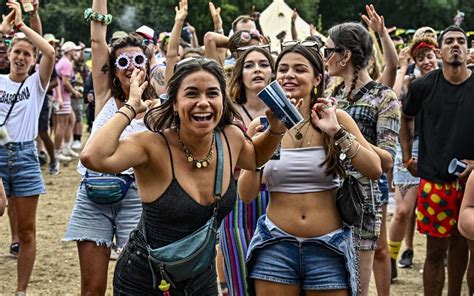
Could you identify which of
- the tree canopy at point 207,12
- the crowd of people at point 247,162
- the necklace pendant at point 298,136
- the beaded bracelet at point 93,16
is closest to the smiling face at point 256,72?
the crowd of people at point 247,162

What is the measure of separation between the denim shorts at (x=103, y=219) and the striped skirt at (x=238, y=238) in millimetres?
614

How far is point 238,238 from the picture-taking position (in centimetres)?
519

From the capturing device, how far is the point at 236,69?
18.8 ft

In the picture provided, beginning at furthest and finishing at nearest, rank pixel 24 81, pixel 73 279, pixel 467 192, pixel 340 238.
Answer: pixel 73 279
pixel 24 81
pixel 340 238
pixel 467 192

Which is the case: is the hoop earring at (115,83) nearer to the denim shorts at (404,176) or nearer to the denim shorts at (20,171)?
the denim shorts at (20,171)

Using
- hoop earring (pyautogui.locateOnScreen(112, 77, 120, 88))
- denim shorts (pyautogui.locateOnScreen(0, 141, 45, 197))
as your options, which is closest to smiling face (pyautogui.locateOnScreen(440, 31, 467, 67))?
hoop earring (pyautogui.locateOnScreen(112, 77, 120, 88))

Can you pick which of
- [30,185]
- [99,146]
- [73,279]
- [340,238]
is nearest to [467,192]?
[340,238]

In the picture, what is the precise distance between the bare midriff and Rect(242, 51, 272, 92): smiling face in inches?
60.1

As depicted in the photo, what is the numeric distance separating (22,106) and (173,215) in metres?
3.77

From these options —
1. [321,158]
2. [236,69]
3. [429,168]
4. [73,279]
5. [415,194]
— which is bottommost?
[73,279]

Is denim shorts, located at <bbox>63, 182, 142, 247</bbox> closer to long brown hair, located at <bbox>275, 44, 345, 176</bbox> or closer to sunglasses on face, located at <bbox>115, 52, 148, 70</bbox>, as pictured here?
sunglasses on face, located at <bbox>115, 52, 148, 70</bbox>

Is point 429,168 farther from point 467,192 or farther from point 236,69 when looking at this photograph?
point 467,192

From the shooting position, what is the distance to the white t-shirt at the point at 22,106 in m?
6.83

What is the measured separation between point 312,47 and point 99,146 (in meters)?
1.51
